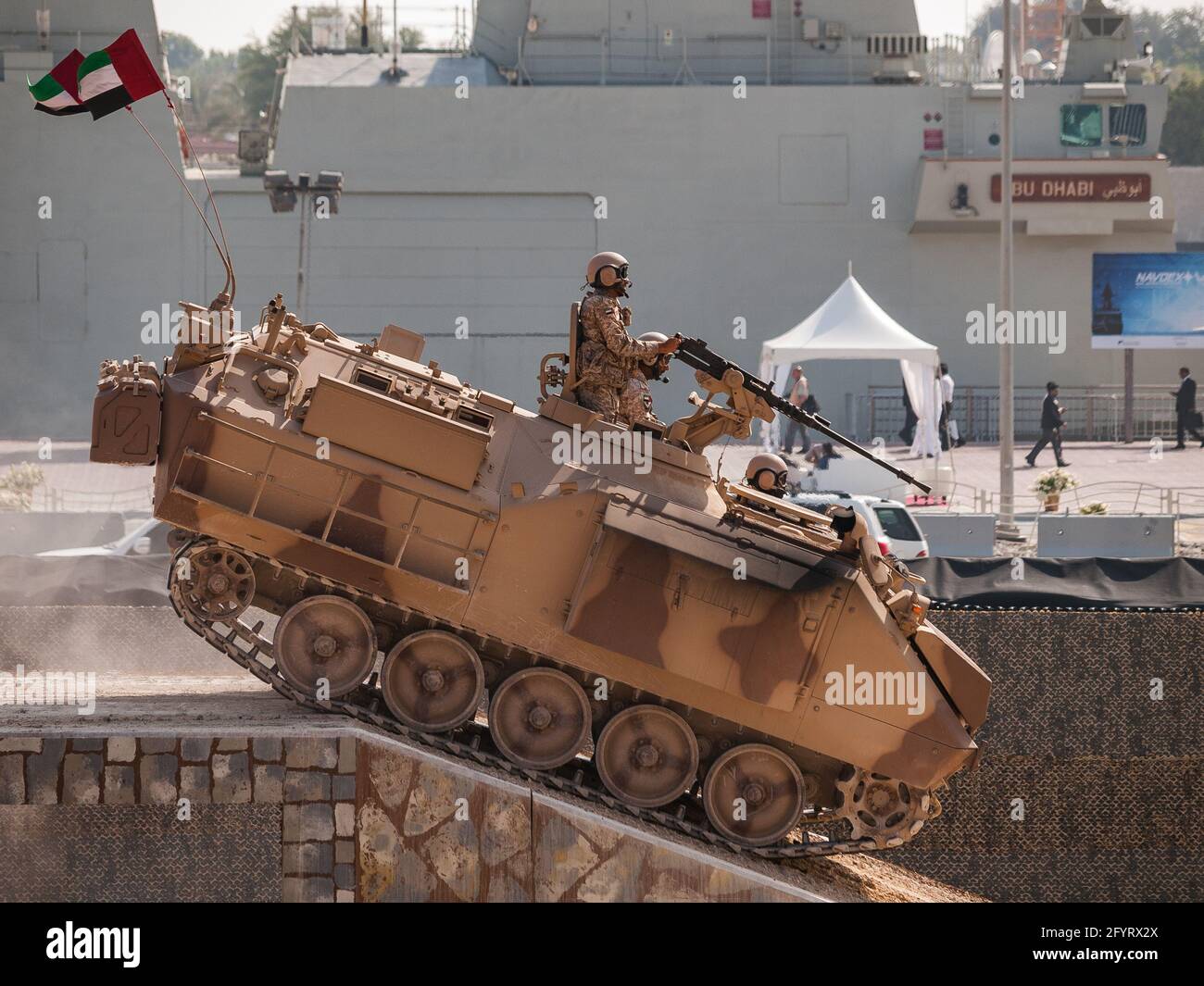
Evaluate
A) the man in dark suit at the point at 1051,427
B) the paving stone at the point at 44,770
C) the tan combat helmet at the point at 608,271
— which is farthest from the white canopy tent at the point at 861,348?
the paving stone at the point at 44,770

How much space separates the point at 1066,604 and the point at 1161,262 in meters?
25.3

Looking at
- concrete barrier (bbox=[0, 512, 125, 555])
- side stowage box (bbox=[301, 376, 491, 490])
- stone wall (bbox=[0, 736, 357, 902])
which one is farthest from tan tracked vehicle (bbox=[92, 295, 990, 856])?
concrete barrier (bbox=[0, 512, 125, 555])

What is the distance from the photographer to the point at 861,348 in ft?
101

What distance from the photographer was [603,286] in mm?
13703

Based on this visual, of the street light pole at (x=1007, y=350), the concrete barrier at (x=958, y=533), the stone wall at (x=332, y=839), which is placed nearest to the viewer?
the stone wall at (x=332, y=839)

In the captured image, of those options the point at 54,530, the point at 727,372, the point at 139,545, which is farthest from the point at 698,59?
the point at 727,372

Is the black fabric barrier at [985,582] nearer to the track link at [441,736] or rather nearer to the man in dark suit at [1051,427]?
the track link at [441,736]

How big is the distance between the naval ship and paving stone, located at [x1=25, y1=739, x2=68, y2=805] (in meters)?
30.3

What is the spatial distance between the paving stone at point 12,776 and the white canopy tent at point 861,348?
65.0ft

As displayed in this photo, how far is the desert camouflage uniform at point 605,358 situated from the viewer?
44.5ft

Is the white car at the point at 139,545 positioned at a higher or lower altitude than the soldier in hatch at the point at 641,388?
lower

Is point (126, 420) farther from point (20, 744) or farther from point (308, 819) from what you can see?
point (308, 819)

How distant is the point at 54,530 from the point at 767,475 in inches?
449

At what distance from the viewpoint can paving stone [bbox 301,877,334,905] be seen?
40.0 ft
